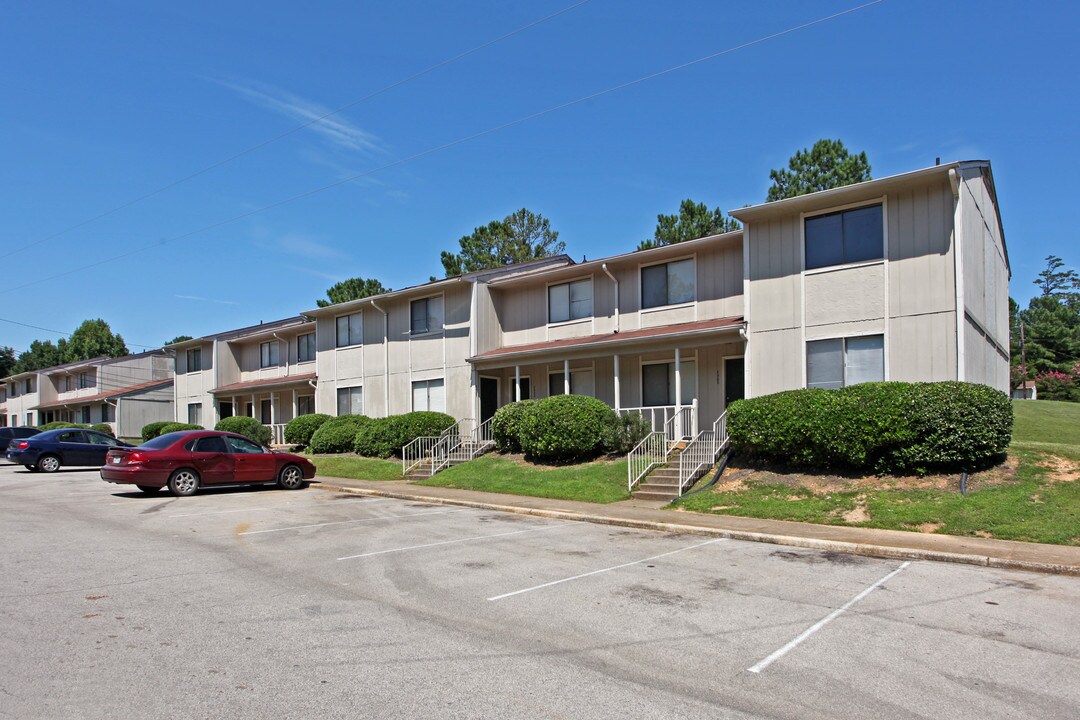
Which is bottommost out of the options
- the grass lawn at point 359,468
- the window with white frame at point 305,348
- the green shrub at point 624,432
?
the grass lawn at point 359,468

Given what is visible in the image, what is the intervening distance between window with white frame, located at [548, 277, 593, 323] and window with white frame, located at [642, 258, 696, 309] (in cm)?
214

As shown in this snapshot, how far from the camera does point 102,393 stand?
2035 inches

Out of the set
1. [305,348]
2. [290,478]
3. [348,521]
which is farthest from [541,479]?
[305,348]

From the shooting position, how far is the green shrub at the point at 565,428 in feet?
62.0

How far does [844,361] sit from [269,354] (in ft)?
98.3

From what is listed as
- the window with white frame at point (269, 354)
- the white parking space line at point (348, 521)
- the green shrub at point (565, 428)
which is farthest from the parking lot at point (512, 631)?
the window with white frame at point (269, 354)

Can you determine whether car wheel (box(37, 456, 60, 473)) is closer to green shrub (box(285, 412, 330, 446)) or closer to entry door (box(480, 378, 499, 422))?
green shrub (box(285, 412, 330, 446))

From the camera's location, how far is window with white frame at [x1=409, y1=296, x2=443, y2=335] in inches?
1046

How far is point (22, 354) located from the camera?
107 meters

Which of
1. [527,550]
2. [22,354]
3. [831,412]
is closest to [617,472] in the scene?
[831,412]

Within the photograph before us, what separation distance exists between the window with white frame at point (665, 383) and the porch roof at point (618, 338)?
132cm

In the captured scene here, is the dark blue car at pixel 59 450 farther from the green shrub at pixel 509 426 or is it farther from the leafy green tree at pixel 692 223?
the leafy green tree at pixel 692 223

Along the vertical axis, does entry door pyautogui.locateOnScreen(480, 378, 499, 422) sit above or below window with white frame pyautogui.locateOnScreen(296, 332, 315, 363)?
below

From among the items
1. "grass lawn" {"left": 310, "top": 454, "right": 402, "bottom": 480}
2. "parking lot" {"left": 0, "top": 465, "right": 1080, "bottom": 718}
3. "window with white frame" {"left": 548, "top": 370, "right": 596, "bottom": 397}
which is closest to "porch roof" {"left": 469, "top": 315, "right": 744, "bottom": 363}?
"window with white frame" {"left": 548, "top": 370, "right": 596, "bottom": 397}
